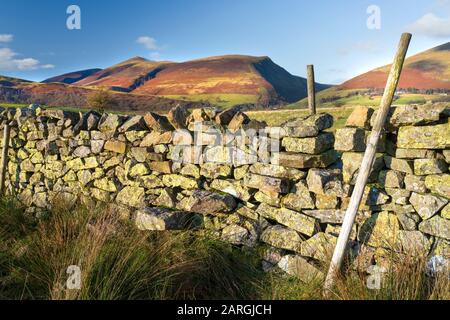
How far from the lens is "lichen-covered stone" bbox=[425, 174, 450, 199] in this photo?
3.43m

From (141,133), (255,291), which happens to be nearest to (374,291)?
(255,291)

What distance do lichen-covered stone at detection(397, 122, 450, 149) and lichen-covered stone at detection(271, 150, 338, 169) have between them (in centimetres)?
80

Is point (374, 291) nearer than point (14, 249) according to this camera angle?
Yes

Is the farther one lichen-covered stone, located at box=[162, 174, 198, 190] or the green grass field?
the green grass field

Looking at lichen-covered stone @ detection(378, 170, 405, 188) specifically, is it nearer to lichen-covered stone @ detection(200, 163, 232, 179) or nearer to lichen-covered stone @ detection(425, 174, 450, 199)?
lichen-covered stone @ detection(425, 174, 450, 199)

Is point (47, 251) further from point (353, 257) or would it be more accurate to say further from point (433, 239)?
point (433, 239)

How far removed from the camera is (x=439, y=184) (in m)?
3.45

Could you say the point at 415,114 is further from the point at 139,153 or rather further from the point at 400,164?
the point at 139,153

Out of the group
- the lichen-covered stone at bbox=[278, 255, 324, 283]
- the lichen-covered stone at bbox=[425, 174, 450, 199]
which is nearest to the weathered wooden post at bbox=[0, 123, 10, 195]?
the lichen-covered stone at bbox=[278, 255, 324, 283]

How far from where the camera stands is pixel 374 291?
3.06 metres

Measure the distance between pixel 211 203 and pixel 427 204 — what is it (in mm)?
2621

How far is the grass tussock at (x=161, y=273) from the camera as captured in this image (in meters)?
3.02
